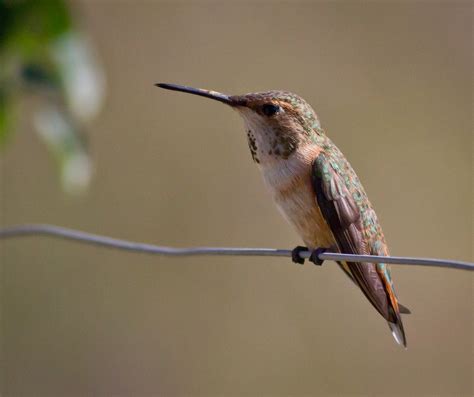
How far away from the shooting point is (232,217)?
9547mm

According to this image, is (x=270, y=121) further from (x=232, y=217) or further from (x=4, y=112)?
(x=232, y=217)

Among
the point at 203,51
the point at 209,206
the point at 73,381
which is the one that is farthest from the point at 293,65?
the point at 73,381

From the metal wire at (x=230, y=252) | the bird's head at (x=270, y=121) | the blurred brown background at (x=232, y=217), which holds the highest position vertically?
the bird's head at (x=270, y=121)

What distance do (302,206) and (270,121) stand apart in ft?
1.63

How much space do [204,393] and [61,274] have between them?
2.21m

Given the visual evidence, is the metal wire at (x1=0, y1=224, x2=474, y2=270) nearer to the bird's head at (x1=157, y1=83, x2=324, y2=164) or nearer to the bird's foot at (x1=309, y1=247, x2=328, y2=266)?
the bird's foot at (x1=309, y1=247, x2=328, y2=266)

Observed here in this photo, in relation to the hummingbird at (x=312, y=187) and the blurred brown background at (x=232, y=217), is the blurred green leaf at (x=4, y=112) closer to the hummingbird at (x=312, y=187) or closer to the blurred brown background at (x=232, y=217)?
the hummingbird at (x=312, y=187)

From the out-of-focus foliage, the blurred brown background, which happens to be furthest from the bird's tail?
the blurred brown background

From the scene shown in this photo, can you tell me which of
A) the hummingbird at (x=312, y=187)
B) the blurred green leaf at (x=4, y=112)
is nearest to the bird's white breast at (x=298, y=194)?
the hummingbird at (x=312, y=187)

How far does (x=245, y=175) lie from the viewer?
9.95 meters

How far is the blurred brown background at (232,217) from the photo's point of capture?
8.24 metres

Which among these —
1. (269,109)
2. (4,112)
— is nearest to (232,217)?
(269,109)

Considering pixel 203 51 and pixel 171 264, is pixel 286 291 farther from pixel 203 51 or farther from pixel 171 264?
pixel 203 51

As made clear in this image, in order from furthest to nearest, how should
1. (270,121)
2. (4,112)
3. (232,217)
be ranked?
(232,217) < (270,121) < (4,112)
